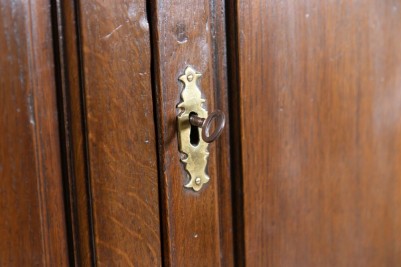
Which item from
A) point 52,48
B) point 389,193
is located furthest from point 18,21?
point 389,193

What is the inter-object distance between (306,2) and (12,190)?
38cm

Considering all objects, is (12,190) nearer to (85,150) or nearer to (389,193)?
(85,150)

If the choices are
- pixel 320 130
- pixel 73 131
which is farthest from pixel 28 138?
pixel 320 130

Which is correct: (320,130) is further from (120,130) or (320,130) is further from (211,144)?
(120,130)

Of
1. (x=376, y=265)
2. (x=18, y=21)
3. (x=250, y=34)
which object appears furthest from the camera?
(x=376, y=265)

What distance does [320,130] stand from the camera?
66 cm

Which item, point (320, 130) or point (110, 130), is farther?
point (320, 130)

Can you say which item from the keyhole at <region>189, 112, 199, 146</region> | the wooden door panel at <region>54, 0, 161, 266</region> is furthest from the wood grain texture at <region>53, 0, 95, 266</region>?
the keyhole at <region>189, 112, 199, 146</region>

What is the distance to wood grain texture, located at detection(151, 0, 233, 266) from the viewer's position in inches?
21.0

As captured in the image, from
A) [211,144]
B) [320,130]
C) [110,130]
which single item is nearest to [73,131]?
[110,130]

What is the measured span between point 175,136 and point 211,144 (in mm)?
47

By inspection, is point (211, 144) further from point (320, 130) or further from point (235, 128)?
point (320, 130)

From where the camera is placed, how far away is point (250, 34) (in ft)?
1.92

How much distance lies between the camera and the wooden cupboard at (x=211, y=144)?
49 cm
